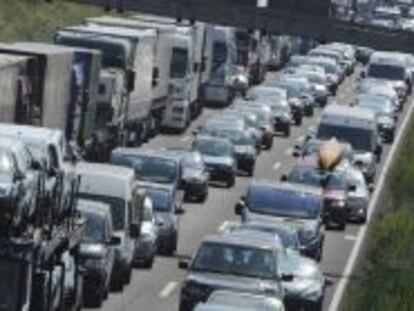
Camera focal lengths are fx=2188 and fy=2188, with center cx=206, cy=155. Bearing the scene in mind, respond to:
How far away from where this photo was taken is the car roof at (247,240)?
3031cm

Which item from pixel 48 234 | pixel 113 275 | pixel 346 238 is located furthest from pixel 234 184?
pixel 48 234

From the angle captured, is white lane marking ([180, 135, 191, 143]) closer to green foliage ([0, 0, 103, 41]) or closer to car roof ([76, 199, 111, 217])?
green foliage ([0, 0, 103, 41])

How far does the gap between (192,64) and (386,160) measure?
22.9 feet

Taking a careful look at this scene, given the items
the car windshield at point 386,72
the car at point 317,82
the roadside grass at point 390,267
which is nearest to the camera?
the roadside grass at point 390,267

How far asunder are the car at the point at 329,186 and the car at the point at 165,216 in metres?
8.18

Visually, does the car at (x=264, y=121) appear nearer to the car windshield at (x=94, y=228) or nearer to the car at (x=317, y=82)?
the car at (x=317, y=82)

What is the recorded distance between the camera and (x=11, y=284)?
68.9 ft

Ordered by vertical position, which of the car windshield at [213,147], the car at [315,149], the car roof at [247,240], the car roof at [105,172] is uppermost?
Answer: the car roof at [105,172]

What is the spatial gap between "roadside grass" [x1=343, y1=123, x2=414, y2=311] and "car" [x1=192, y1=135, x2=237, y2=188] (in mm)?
6246

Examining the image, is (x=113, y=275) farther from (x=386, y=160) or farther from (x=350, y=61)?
(x=350, y=61)

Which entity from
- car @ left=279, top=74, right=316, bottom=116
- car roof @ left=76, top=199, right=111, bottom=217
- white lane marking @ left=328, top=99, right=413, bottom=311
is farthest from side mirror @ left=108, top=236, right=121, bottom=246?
car @ left=279, top=74, right=316, bottom=116

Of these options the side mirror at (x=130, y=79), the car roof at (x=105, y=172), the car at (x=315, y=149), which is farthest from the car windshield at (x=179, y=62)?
the car roof at (x=105, y=172)

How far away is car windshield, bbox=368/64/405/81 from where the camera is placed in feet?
303

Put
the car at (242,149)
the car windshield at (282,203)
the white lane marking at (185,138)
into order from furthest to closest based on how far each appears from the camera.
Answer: the white lane marking at (185,138) → the car at (242,149) → the car windshield at (282,203)
